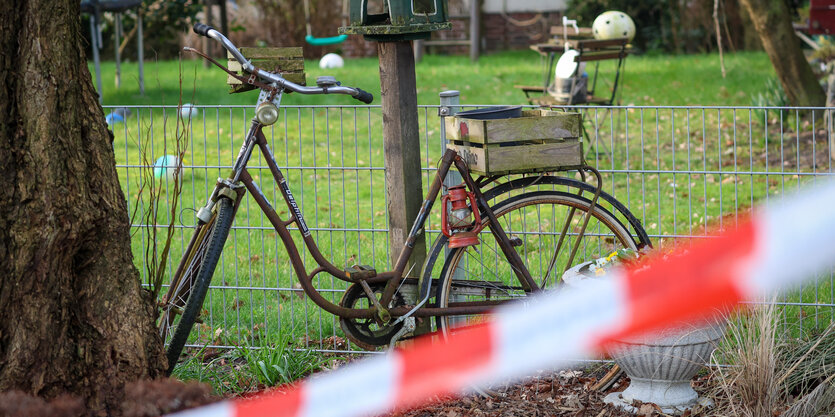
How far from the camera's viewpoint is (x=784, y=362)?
3695 millimetres

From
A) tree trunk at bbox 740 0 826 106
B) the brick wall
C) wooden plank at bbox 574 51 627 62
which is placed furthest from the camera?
the brick wall

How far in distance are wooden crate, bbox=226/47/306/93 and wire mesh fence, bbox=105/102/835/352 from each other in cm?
25

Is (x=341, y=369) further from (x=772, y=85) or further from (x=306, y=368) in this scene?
(x=772, y=85)

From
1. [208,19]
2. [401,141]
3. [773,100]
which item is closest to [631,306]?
[401,141]

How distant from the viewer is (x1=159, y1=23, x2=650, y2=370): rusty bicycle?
3.69 metres

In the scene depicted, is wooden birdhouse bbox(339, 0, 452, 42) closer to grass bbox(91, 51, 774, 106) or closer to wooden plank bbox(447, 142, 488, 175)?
wooden plank bbox(447, 142, 488, 175)

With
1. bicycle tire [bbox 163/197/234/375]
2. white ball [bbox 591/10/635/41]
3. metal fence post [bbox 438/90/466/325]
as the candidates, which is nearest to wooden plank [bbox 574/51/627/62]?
white ball [bbox 591/10/635/41]

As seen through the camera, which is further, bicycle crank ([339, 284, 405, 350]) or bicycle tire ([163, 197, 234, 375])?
bicycle crank ([339, 284, 405, 350])

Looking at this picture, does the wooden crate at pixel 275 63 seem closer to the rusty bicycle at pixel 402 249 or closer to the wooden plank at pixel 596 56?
the rusty bicycle at pixel 402 249

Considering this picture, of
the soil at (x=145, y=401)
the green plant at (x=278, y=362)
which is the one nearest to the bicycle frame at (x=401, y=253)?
the green plant at (x=278, y=362)

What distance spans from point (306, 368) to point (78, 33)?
1670mm

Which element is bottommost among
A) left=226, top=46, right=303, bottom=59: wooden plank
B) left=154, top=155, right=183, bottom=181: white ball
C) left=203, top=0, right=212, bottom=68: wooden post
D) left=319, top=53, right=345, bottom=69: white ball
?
left=154, top=155, right=183, bottom=181: white ball

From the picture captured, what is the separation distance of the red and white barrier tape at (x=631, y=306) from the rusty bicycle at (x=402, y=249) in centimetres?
121

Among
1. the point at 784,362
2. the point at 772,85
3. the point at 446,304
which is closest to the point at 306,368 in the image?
the point at 446,304
